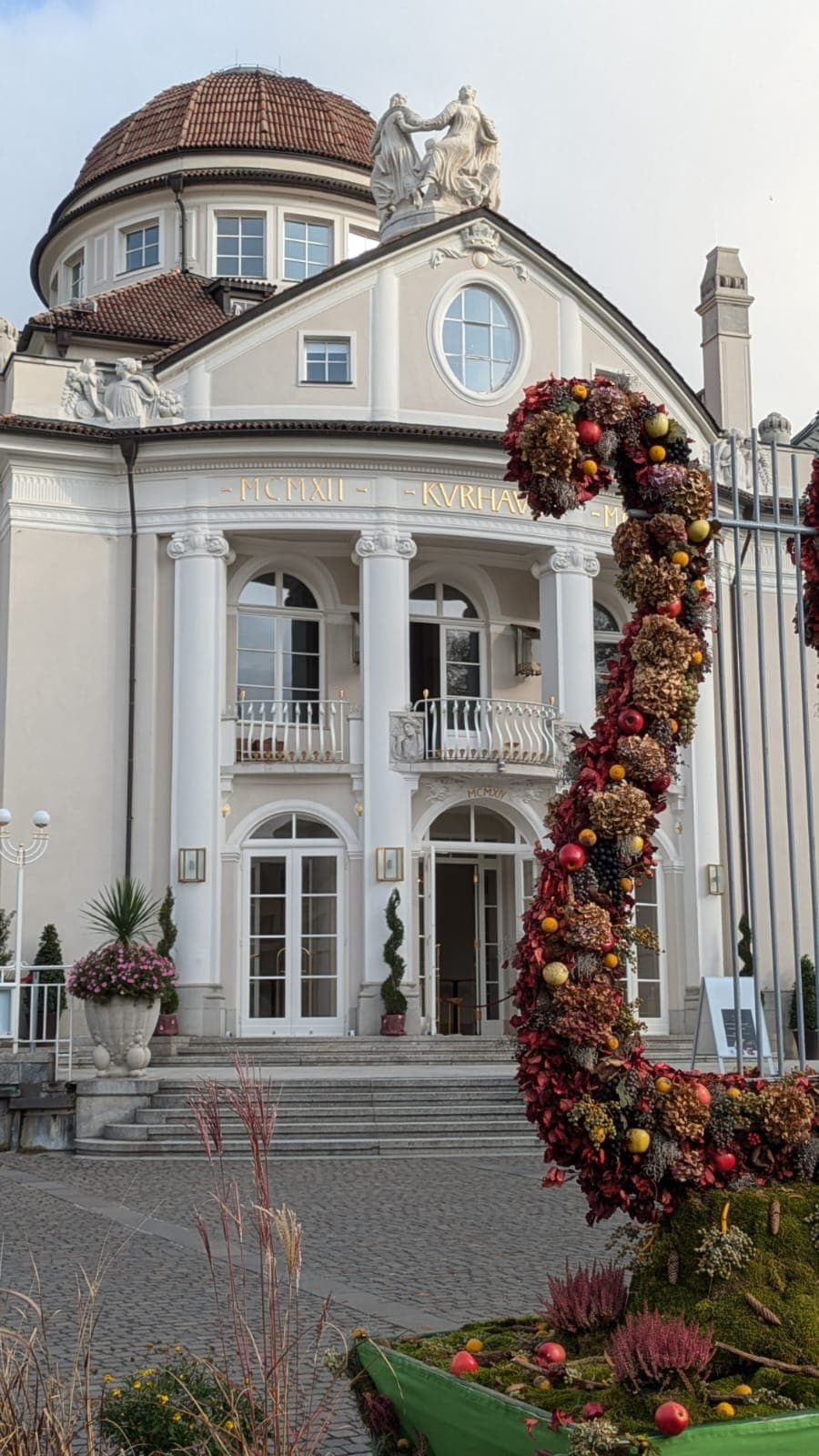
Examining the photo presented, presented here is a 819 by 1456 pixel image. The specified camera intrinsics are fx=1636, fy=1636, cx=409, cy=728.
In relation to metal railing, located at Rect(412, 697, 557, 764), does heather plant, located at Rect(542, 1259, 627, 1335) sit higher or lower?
lower

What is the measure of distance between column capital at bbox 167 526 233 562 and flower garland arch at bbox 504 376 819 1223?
19.5 metres

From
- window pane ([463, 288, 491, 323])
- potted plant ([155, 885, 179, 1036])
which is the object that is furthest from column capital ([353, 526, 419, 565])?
potted plant ([155, 885, 179, 1036])

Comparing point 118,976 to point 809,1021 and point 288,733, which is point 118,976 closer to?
point 288,733

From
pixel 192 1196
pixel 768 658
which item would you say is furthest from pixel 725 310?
pixel 192 1196

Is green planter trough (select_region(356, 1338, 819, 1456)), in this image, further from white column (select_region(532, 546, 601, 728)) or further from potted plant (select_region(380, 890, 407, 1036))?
white column (select_region(532, 546, 601, 728))

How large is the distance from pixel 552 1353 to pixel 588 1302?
0.30 metres

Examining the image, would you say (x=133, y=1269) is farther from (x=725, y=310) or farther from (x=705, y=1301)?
(x=725, y=310)

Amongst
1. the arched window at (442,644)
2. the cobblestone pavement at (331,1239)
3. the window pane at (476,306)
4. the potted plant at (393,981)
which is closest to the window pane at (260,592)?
the arched window at (442,644)

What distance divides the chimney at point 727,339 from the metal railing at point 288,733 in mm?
10086

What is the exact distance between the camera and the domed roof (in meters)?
34.7

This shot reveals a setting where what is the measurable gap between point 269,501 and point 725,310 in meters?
10.7

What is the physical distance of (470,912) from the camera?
27.7 metres

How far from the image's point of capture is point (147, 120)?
120 ft

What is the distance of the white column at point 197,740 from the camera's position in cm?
2381
